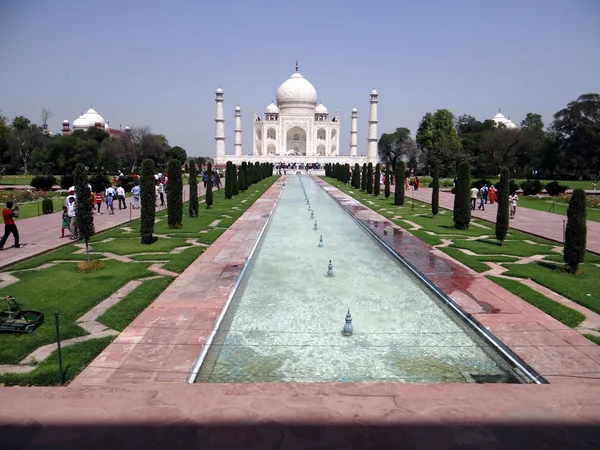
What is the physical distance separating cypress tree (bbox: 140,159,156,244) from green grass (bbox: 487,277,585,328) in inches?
256

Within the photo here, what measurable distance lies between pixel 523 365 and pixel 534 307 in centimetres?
179

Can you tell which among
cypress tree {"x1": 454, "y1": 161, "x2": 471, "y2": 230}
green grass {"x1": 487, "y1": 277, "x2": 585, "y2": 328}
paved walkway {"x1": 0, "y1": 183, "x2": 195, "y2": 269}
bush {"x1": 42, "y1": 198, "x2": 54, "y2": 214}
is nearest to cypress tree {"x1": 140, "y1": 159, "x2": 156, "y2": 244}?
paved walkway {"x1": 0, "y1": 183, "x2": 195, "y2": 269}

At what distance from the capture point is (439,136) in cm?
4544

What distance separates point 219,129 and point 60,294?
49749 millimetres

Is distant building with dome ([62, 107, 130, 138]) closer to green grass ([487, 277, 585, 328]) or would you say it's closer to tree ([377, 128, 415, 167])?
tree ([377, 128, 415, 167])

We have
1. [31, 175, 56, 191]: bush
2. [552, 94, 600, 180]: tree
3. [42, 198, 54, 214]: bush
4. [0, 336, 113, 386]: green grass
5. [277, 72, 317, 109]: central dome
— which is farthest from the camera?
[277, 72, 317, 109]: central dome

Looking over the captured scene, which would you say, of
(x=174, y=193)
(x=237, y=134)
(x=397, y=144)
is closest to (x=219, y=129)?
(x=237, y=134)

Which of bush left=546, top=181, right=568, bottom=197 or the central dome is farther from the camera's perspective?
the central dome

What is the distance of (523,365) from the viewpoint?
162 inches

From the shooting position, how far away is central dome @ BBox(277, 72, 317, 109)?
5984 cm

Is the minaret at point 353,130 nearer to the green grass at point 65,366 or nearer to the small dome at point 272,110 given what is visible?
the small dome at point 272,110

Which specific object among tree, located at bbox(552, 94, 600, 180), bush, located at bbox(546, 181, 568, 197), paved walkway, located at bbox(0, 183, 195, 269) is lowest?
paved walkway, located at bbox(0, 183, 195, 269)

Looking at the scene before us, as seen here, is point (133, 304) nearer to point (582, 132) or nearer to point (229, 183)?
point (229, 183)

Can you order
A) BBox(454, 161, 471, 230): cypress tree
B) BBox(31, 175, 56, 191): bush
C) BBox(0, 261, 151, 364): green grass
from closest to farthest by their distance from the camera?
BBox(0, 261, 151, 364): green grass, BBox(454, 161, 471, 230): cypress tree, BBox(31, 175, 56, 191): bush
